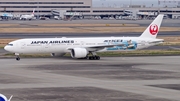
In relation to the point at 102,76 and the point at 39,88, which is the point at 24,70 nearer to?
the point at 102,76

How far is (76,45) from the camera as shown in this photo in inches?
2500

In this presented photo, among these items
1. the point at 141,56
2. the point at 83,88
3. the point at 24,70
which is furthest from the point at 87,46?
the point at 83,88

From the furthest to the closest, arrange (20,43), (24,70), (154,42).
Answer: (154,42)
(20,43)
(24,70)

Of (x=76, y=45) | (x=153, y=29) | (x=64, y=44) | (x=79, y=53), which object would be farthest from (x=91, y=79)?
(x=153, y=29)

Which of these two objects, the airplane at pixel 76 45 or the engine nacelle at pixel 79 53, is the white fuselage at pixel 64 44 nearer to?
the airplane at pixel 76 45

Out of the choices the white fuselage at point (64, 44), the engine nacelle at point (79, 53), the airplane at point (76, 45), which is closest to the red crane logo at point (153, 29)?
the airplane at point (76, 45)

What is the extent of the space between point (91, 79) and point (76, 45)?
18656mm

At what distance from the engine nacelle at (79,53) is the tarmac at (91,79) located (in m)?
0.63

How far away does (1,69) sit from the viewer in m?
52.6

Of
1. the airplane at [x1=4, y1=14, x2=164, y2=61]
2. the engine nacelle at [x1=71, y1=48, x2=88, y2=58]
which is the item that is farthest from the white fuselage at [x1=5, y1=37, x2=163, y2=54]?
the engine nacelle at [x1=71, y1=48, x2=88, y2=58]

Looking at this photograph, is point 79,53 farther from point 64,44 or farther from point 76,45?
point 64,44

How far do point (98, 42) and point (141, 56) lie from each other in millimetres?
6488

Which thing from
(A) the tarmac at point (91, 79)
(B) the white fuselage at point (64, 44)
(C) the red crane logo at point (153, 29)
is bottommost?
(A) the tarmac at point (91, 79)

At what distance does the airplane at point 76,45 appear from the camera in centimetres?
6166
